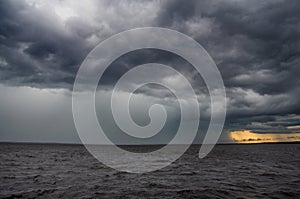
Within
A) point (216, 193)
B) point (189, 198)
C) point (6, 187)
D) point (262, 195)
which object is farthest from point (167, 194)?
point (6, 187)

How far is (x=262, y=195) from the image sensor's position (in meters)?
Answer: 18.3

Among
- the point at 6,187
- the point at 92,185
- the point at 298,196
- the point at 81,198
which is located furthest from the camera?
the point at 92,185

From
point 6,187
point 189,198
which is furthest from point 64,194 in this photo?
point 189,198

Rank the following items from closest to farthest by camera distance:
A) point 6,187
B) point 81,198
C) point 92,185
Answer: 1. point 81,198
2. point 6,187
3. point 92,185

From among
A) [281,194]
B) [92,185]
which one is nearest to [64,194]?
[92,185]

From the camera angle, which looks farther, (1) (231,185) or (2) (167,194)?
(1) (231,185)

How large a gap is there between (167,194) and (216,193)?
157 inches

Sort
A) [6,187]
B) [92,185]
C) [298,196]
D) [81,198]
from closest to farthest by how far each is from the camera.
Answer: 1. [81,198]
2. [298,196]
3. [6,187]
4. [92,185]

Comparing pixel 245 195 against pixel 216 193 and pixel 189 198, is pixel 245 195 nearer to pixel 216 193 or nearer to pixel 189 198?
pixel 216 193

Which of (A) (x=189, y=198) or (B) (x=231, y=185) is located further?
(B) (x=231, y=185)

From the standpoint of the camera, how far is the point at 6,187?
68.1ft

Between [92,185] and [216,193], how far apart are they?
35.8 ft

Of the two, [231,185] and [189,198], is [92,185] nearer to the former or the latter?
[189,198]

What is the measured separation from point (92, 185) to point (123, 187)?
9.84 ft
